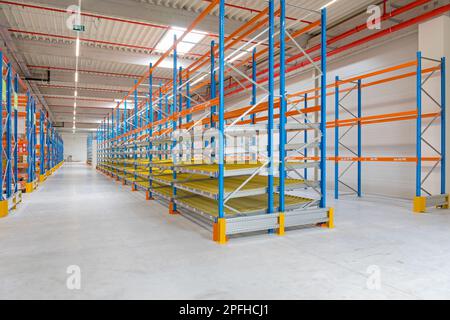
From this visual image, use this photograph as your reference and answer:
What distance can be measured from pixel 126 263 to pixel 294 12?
853 centimetres

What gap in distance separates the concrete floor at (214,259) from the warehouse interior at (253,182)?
24 mm

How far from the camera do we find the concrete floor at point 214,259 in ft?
9.42

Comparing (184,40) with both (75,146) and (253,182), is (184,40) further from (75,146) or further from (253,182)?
(75,146)

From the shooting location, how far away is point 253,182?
19.5 ft

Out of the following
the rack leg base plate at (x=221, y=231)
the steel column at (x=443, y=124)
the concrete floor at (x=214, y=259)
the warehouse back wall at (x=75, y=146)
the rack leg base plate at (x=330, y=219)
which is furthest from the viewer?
the warehouse back wall at (x=75, y=146)

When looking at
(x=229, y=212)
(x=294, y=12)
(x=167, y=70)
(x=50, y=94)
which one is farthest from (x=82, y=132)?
(x=229, y=212)

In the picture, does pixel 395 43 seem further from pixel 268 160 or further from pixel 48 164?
pixel 48 164

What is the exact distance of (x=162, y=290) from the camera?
2.88 meters

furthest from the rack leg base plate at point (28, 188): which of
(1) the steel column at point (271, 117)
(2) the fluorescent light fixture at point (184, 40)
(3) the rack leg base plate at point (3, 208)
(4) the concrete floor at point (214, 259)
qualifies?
(1) the steel column at point (271, 117)

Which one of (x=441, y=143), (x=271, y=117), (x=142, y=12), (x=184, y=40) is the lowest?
(x=441, y=143)

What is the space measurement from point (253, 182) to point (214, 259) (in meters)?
2.41

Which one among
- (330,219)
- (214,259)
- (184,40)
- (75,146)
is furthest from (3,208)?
(75,146)

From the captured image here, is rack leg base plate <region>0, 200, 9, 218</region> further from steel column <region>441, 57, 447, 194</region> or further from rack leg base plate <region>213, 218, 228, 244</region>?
steel column <region>441, 57, 447, 194</region>

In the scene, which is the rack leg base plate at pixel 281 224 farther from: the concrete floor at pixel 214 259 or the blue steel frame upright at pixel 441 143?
the blue steel frame upright at pixel 441 143
